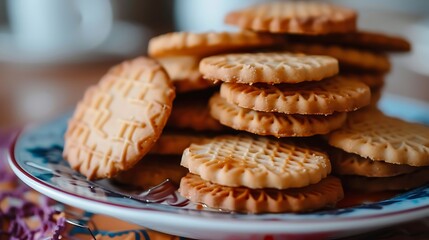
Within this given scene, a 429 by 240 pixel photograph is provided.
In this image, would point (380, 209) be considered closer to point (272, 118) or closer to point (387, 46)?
point (272, 118)

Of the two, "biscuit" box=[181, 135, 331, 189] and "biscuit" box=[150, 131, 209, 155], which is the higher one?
"biscuit" box=[181, 135, 331, 189]

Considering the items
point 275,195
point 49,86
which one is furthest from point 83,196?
point 49,86

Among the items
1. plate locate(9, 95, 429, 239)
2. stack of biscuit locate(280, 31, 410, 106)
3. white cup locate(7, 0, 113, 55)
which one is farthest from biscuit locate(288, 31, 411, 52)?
white cup locate(7, 0, 113, 55)

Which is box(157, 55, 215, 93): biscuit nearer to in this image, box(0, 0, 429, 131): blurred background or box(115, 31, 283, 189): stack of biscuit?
box(115, 31, 283, 189): stack of biscuit

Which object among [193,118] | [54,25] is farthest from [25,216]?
[54,25]

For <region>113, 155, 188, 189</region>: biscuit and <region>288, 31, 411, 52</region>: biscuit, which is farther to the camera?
<region>288, 31, 411, 52</region>: biscuit

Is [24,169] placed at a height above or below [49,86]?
above

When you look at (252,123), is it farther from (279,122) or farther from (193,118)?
(193,118)
